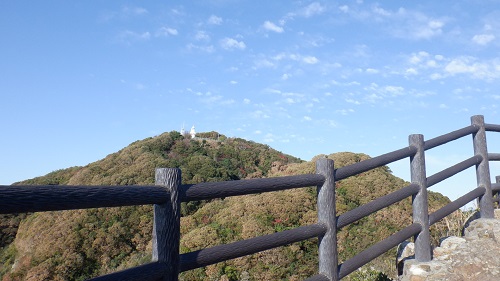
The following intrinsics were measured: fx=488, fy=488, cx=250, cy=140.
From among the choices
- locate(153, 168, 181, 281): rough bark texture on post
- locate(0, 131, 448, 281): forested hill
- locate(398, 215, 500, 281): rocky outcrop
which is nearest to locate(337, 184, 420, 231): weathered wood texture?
locate(398, 215, 500, 281): rocky outcrop

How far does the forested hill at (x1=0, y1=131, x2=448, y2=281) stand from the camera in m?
7.56

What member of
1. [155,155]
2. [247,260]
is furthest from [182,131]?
[247,260]

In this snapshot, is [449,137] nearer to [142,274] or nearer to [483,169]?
[483,169]

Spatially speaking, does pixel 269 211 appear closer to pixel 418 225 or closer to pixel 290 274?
pixel 290 274

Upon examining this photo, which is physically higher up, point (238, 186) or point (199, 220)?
point (238, 186)

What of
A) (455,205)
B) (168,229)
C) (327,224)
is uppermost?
(168,229)

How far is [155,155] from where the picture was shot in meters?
14.3

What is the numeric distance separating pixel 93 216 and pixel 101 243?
839 mm

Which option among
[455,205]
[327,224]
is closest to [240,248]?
[327,224]

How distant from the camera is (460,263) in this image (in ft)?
16.5

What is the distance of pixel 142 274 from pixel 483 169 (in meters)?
5.37

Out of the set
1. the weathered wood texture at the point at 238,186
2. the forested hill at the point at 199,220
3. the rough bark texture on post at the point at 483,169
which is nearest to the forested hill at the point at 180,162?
the forested hill at the point at 199,220

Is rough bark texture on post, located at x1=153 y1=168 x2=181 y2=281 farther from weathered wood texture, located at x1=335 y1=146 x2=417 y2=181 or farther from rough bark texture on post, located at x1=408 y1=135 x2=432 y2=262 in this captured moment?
rough bark texture on post, located at x1=408 y1=135 x2=432 y2=262

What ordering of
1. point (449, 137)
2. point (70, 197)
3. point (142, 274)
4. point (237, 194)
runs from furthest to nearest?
1. point (449, 137)
2. point (237, 194)
3. point (142, 274)
4. point (70, 197)
